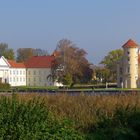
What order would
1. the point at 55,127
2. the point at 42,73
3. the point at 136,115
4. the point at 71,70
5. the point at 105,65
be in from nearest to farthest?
the point at 55,127, the point at 136,115, the point at 71,70, the point at 105,65, the point at 42,73

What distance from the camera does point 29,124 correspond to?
37.3 feet

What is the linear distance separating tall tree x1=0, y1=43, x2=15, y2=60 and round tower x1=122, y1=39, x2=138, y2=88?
41677mm

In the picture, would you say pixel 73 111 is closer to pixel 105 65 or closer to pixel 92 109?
pixel 92 109

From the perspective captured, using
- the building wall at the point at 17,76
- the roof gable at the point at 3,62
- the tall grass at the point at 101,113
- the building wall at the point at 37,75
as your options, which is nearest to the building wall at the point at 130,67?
the roof gable at the point at 3,62

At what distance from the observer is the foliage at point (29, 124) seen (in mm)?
11047

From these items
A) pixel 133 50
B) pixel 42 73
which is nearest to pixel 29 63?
pixel 42 73

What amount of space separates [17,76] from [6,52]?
836 centimetres

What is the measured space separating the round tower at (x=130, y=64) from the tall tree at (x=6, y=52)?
41.7 meters

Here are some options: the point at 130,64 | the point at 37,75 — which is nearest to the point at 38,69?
the point at 37,75

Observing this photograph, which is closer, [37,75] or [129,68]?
[129,68]

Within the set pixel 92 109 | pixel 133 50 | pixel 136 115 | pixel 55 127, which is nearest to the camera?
pixel 55 127

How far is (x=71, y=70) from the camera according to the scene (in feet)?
351

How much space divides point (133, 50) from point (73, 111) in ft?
337

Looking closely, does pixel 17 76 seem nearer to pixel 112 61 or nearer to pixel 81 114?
pixel 112 61
